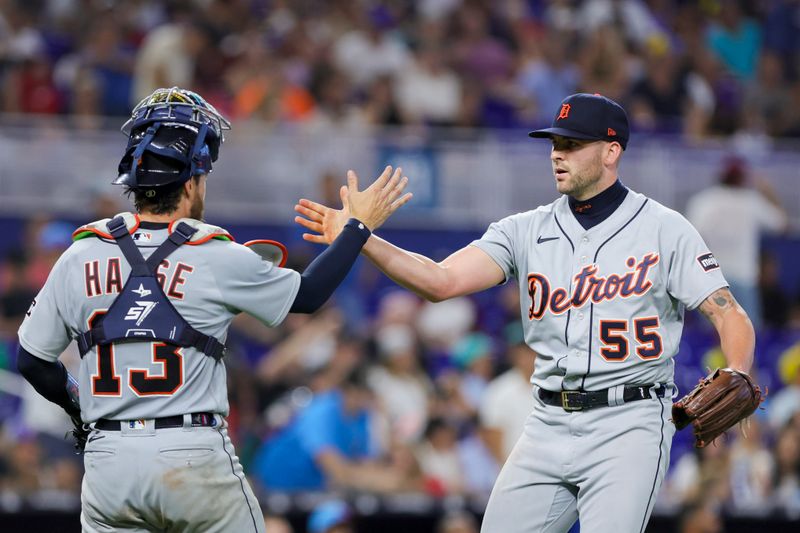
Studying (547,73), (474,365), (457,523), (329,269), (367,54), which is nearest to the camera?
(329,269)

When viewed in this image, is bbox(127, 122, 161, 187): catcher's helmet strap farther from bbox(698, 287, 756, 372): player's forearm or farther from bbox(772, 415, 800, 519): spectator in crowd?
bbox(772, 415, 800, 519): spectator in crowd

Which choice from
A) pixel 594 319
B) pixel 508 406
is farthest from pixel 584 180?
pixel 508 406

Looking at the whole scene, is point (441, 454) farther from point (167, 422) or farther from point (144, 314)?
point (144, 314)

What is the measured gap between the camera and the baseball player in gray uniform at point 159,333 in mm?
4344

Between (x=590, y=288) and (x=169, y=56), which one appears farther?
(x=169, y=56)

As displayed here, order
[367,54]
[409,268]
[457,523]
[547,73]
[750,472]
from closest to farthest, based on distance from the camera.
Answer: [409,268] < [457,523] < [750,472] < [367,54] < [547,73]

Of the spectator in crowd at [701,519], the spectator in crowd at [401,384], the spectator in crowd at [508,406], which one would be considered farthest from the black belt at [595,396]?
the spectator in crowd at [401,384]

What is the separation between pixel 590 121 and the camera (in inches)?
206

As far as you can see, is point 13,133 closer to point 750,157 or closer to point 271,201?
point 271,201

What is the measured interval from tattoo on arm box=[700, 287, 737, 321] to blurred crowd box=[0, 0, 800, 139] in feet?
23.8

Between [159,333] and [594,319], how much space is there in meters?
1.72

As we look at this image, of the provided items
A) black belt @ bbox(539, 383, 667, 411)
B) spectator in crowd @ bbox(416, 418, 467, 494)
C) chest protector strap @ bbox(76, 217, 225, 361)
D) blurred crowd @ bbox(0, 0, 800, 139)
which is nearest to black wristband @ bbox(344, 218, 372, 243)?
chest protector strap @ bbox(76, 217, 225, 361)

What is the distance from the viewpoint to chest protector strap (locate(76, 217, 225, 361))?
14.2 feet

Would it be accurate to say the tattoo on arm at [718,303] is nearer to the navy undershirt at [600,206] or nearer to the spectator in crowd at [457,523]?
the navy undershirt at [600,206]
